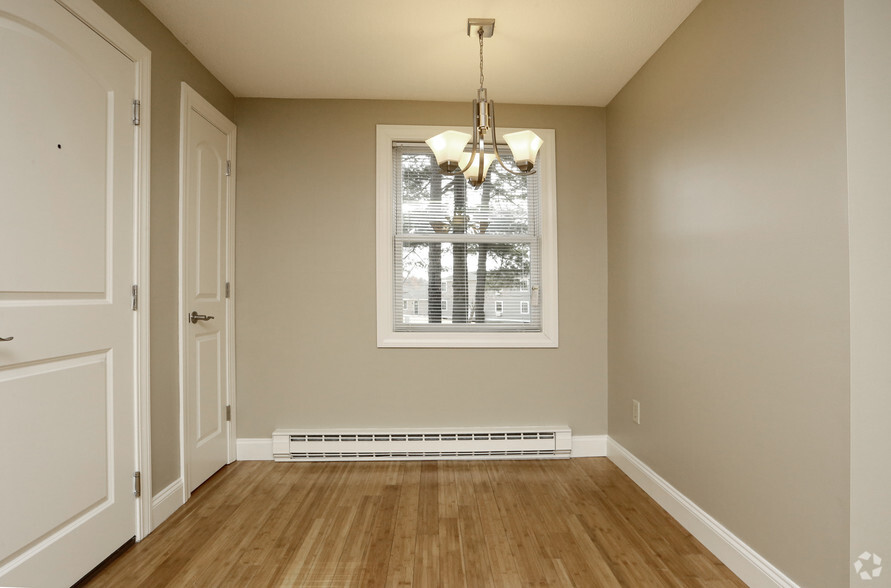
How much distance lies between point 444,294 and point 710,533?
198 cm

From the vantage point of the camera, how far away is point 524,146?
1.98 m

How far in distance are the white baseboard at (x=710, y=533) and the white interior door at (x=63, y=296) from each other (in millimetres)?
2570

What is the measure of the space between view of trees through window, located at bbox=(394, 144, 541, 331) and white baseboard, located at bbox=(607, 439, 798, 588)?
116 cm

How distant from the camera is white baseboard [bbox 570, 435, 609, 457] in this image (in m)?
3.13

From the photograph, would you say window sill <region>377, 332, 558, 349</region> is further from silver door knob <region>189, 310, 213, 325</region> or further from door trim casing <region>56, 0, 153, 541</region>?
door trim casing <region>56, 0, 153, 541</region>

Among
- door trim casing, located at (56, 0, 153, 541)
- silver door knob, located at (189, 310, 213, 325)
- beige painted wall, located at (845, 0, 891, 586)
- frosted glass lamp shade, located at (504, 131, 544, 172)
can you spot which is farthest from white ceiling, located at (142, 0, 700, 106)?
silver door knob, located at (189, 310, 213, 325)

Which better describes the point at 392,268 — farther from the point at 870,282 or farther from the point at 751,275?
the point at 870,282

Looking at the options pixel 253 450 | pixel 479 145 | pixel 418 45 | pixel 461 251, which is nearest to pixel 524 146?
pixel 479 145

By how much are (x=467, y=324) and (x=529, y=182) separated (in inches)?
43.8

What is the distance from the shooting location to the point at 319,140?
3088mm

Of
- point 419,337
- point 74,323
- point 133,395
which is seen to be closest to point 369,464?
point 419,337

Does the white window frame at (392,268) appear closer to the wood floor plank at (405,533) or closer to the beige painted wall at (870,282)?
the wood floor plank at (405,533)

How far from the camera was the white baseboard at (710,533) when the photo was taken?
1660 mm

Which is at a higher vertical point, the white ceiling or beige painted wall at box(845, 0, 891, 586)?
the white ceiling
